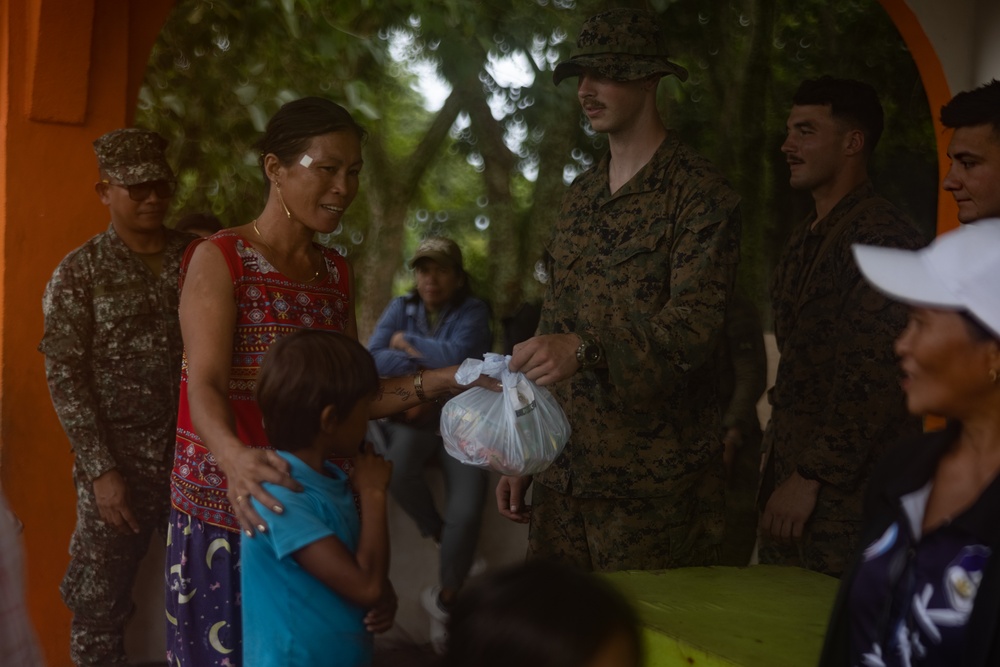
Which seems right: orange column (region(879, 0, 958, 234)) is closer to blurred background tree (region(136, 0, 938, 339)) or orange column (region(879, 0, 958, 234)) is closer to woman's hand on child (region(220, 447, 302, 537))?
blurred background tree (region(136, 0, 938, 339))

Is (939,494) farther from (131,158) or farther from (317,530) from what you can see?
(131,158)

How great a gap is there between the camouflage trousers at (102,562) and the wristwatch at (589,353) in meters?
2.45

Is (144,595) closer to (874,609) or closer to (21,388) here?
(21,388)

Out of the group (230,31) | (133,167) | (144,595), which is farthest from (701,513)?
(230,31)

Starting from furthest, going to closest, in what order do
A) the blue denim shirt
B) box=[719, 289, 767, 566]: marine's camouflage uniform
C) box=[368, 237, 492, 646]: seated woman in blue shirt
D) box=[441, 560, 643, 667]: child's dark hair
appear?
1. the blue denim shirt
2. box=[368, 237, 492, 646]: seated woman in blue shirt
3. box=[719, 289, 767, 566]: marine's camouflage uniform
4. box=[441, 560, 643, 667]: child's dark hair

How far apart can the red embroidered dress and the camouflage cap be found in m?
2.87

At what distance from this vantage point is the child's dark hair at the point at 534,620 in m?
1.39

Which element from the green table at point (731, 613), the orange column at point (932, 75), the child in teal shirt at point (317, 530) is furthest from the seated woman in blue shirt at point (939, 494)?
the orange column at point (932, 75)

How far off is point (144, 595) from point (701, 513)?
9.91 ft

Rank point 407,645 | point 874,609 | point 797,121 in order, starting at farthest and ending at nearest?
point 407,645, point 797,121, point 874,609

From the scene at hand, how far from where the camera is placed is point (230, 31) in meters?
8.49

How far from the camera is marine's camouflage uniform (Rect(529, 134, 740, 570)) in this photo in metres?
2.65

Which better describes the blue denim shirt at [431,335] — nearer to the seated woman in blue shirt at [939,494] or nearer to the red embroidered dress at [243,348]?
the red embroidered dress at [243,348]

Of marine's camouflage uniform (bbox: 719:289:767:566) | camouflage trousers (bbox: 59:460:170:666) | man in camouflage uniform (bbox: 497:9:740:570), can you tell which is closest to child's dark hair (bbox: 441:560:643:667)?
man in camouflage uniform (bbox: 497:9:740:570)
